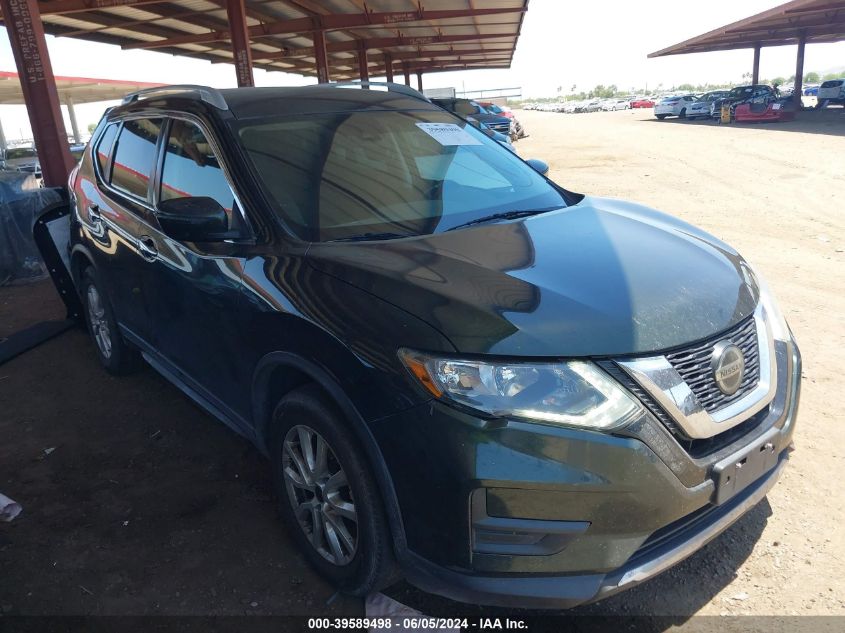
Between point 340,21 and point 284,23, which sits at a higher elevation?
point 284,23

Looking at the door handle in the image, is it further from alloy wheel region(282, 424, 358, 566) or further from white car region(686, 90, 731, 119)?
white car region(686, 90, 731, 119)

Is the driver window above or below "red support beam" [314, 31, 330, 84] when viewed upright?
below

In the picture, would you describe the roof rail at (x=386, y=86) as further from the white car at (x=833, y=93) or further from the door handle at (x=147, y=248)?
the white car at (x=833, y=93)

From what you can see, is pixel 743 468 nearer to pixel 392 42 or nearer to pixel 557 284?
pixel 557 284

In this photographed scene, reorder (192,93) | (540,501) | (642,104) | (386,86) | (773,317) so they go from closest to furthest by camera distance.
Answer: (540,501)
(773,317)
(192,93)
(386,86)
(642,104)

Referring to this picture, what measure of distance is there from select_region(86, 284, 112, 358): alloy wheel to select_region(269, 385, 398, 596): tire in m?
2.48

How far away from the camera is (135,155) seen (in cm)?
361

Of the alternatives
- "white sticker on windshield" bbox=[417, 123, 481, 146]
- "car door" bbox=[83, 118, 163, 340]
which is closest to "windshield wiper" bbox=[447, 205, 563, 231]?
"white sticker on windshield" bbox=[417, 123, 481, 146]

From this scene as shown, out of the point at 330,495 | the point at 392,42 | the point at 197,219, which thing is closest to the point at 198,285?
the point at 197,219

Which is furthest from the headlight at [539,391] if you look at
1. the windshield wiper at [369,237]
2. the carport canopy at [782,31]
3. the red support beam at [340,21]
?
the carport canopy at [782,31]

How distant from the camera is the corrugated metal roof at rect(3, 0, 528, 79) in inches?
566

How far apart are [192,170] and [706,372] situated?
7.87 feet

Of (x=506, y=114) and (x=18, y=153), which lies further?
(x=506, y=114)

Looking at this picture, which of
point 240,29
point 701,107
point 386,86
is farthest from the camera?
point 701,107
